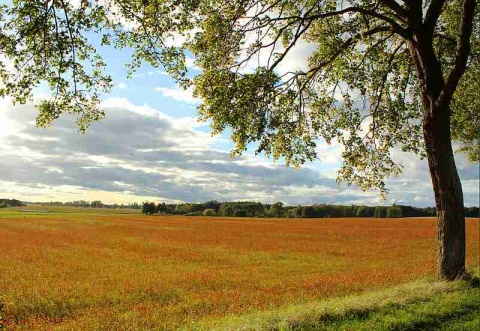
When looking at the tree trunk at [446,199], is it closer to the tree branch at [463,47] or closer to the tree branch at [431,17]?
the tree branch at [463,47]

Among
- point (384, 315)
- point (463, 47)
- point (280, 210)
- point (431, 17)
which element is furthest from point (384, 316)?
point (280, 210)

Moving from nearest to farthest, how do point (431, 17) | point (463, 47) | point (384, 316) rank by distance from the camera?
point (384, 316)
point (463, 47)
point (431, 17)

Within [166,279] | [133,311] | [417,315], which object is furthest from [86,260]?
[417,315]

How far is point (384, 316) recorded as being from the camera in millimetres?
10906

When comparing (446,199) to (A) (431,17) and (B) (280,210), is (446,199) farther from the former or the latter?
(B) (280,210)

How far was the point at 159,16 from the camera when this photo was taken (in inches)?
541

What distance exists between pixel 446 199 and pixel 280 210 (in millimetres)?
133545

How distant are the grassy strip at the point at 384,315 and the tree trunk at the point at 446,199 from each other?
83.3 inches

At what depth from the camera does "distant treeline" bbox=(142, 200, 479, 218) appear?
440 ft

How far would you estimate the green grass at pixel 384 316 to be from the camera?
392 inches

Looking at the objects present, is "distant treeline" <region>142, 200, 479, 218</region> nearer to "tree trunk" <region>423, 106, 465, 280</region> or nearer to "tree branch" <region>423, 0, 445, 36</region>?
"tree trunk" <region>423, 106, 465, 280</region>

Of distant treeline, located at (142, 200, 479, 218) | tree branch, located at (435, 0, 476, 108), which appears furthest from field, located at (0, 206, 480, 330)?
distant treeline, located at (142, 200, 479, 218)

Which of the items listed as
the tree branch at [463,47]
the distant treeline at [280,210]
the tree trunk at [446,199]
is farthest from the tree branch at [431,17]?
the distant treeline at [280,210]

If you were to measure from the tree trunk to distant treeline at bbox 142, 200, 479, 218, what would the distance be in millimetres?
120741
